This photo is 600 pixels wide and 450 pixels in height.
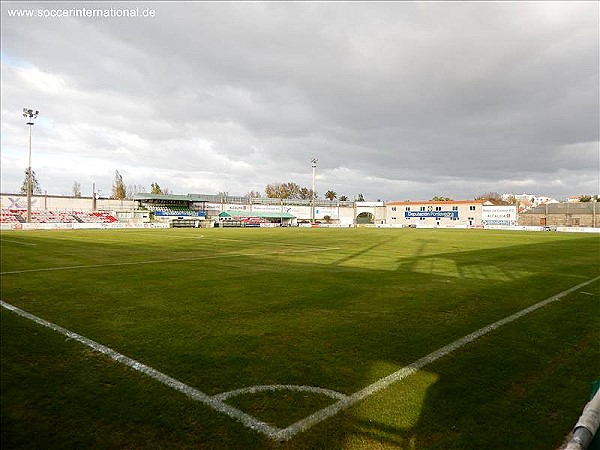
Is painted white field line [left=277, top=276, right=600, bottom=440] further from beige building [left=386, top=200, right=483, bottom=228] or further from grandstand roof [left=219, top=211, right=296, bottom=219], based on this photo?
beige building [left=386, top=200, right=483, bottom=228]

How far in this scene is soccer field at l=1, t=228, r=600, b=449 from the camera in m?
3.51

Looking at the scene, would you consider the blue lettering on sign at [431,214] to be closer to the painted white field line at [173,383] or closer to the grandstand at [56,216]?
the grandstand at [56,216]

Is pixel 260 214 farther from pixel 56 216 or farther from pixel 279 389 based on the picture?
pixel 279 389

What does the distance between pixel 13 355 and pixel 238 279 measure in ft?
23.3

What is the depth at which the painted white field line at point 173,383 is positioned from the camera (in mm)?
3611

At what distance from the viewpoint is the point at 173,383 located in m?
4.42

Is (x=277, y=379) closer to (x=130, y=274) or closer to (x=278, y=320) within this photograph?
(x=278, y=320)

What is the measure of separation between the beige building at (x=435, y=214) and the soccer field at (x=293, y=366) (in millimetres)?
84894

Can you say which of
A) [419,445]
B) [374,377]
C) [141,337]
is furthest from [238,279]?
[419,445]

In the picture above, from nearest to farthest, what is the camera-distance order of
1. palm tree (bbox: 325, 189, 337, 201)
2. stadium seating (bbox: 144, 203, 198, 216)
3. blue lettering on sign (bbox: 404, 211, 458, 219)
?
stadium seating (bbox: 144, 203, 198, 216) < blue lettering on sign (bbox: 404, 211, 458, 219) < palm tree (bbox: 325, 189, 337, 201)

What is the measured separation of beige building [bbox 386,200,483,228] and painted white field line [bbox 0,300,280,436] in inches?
3584

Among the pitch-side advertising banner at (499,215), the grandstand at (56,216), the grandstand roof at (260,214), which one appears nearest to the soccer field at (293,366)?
the grandstand at (56,216)

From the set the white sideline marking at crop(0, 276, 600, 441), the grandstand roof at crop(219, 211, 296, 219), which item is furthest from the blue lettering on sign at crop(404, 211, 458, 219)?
the white sideline marking at crop(0, 276, 600, 441)

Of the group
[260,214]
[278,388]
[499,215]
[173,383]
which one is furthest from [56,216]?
[499,215]
